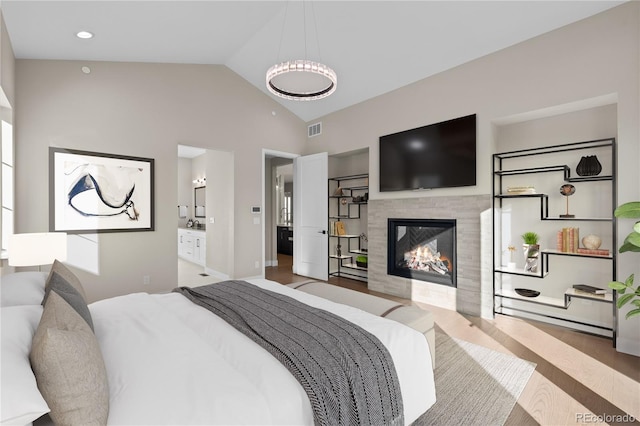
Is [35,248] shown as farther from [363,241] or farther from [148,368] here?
[363,241]

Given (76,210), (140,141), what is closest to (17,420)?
(76,210)

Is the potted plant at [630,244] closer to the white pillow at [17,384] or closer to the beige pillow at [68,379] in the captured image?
the beige pillow at [68,379]

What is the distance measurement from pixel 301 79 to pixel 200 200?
596 cm

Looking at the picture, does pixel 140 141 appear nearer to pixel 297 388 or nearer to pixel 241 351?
pixel 241 351

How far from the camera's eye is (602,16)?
9.52ft

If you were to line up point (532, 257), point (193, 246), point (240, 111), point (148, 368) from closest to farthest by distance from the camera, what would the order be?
point (148, 368) < point (532, 257) < point (240, 111) < point (193, 246)

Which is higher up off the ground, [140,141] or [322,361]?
[140,141]

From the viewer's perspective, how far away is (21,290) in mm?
1783

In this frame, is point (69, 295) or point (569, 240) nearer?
point (69, 295)

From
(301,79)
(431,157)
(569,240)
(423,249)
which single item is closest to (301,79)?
(301,79)

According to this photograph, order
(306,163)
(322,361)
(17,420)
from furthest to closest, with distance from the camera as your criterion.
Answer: (306,163) → (322,361) → (17,420)

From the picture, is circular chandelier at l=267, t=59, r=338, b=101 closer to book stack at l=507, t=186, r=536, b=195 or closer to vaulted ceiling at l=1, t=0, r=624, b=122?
vaulted ceiling at l=1, t=0, r=624, b=122

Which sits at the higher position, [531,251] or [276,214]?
[276,214]

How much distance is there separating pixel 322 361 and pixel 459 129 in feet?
11.3
